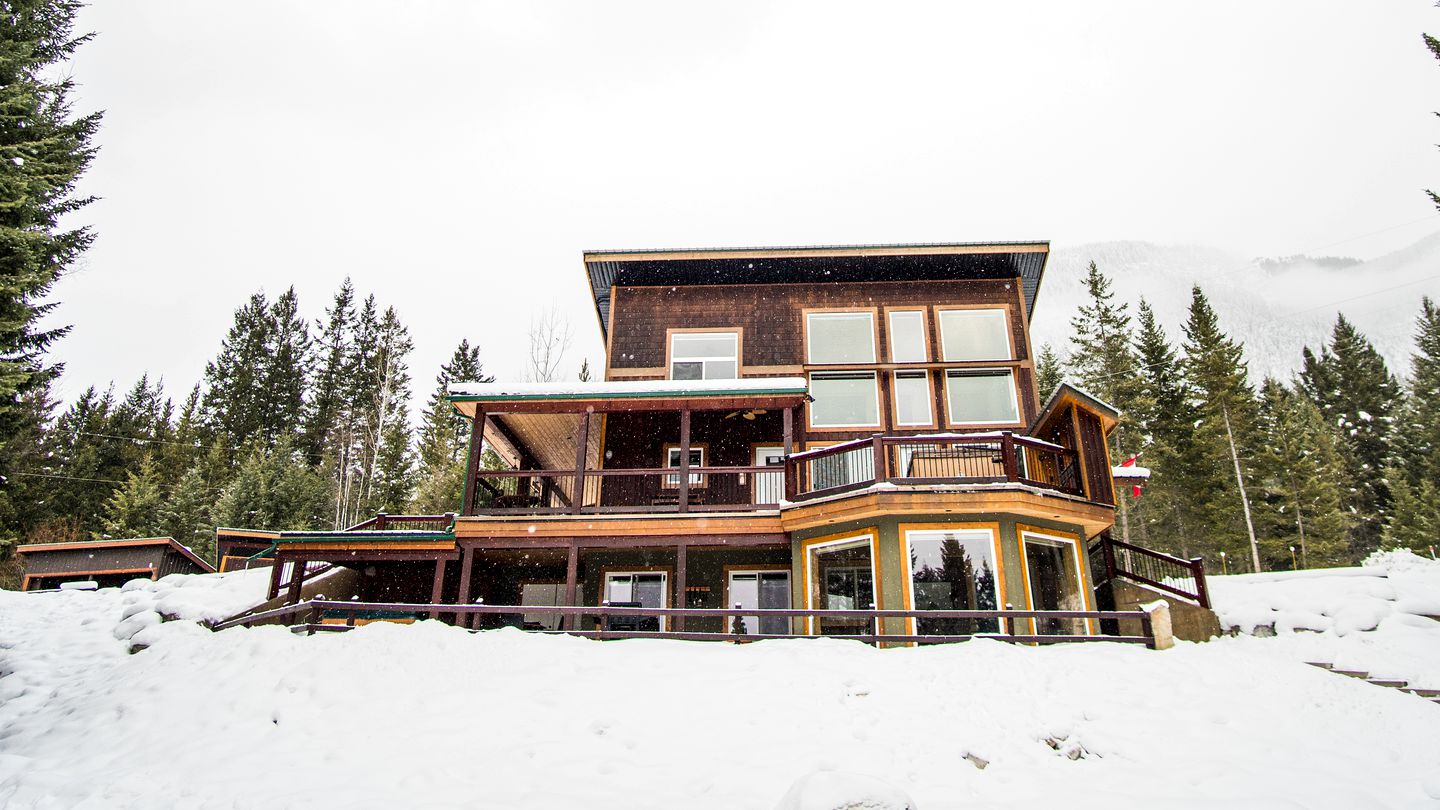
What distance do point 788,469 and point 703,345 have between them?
203 inches

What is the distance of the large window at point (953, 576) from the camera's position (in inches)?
473

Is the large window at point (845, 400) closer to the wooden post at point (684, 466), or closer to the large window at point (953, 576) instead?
the wooden post at point (684, 466)

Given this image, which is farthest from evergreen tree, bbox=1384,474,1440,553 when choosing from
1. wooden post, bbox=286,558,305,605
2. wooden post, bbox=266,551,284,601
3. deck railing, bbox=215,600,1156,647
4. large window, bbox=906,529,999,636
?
wooden post, bbox=266,551,284,601

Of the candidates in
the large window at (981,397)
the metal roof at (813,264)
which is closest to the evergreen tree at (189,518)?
the metal roof at (813,264)

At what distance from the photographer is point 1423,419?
36.2 meters

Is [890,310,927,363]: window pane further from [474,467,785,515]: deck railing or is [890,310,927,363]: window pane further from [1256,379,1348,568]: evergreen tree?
[1256,379,1348,568]: evergreen tree

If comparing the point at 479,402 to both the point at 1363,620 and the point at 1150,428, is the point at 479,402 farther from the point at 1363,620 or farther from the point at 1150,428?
the point at 1150,428

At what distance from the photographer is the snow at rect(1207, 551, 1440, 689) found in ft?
39.7

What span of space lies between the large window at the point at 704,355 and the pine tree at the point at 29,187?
36.7 feet

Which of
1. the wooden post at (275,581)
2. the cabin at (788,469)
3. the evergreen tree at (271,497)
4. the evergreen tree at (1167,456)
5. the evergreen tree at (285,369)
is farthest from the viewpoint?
the evergreen tree at (285,369)

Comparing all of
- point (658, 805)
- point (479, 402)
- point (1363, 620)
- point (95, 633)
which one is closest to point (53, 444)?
point (95, 633)

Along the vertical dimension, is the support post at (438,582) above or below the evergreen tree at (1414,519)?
below

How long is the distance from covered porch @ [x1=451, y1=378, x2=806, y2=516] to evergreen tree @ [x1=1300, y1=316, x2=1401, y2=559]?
108 ft

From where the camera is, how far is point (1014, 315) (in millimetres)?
17844
